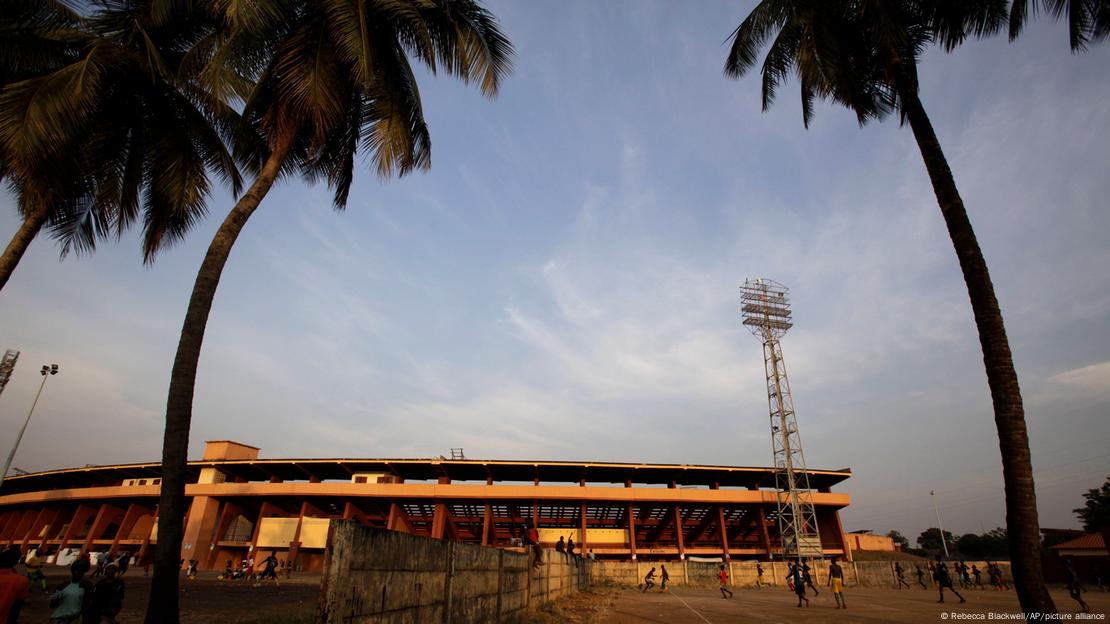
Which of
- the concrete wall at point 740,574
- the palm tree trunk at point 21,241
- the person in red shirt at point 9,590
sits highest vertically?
the palm tree trunk at point 21,241

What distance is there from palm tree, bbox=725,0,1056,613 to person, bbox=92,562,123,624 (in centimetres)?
1248

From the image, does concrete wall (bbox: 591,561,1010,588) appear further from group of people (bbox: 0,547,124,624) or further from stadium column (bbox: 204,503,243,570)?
stadium column (bbox: 204,503,243,570)

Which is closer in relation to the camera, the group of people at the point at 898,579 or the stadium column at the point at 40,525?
the group of people at the point at 898,579

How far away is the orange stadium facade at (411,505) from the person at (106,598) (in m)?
33.9

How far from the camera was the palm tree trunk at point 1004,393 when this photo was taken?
6.66 meters

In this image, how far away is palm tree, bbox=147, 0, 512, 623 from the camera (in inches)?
348

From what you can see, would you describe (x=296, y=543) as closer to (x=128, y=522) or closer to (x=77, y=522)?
(x=128, y=522)

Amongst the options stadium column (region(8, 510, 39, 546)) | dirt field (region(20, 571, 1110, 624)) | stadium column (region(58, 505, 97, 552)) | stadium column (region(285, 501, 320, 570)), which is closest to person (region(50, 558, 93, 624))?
dirt field (region(20, 571, 1110, 624))

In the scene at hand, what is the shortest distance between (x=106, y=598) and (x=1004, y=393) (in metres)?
13.4

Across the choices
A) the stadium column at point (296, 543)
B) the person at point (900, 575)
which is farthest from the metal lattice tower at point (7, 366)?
the person at point (900, 575)

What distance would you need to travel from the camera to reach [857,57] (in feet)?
37.0

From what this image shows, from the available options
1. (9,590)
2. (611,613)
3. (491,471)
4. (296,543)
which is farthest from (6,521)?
(9,590)

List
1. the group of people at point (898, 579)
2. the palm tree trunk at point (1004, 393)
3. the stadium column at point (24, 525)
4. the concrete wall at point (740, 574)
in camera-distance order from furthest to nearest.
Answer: the stadium column at point (24, 525)
the concrete wall at point (740, 574)
the group of people at point (898, 579)
the palm tree trunk at point (1004, 393)

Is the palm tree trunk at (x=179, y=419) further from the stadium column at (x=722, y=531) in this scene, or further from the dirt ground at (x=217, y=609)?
the stadium column at (x=722, y=531)
